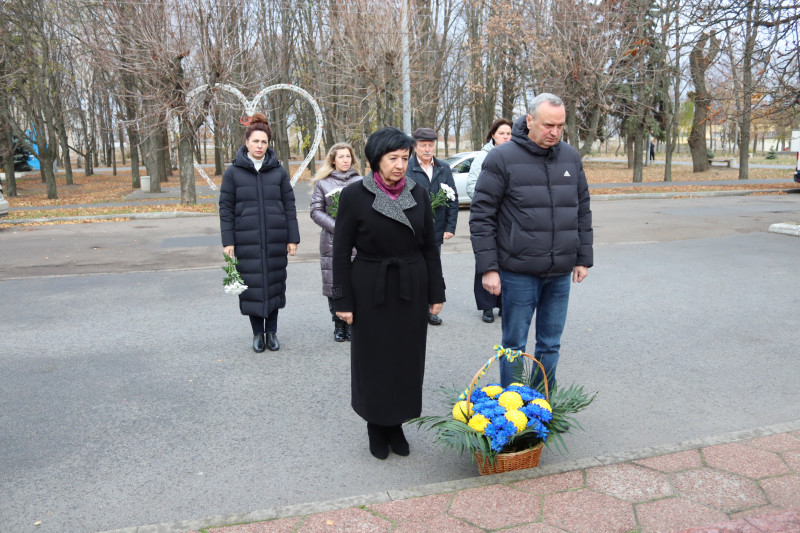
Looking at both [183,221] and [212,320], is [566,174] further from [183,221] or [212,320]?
[183,221]

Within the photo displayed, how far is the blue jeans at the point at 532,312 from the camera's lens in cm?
408

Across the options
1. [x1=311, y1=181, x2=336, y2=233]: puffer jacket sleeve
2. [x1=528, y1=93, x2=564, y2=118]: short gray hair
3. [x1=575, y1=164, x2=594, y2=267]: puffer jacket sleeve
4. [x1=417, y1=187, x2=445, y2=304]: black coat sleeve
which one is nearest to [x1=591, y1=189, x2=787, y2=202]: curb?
[x1=311, y1=181, x2=336, y2=233]: puffer jacket sleeve

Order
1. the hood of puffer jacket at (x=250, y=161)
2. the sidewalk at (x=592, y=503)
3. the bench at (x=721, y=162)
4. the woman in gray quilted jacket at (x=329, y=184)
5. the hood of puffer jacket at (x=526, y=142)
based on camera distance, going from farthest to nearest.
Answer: the bench at (x=721, y=162), the woman in gray quilted jacket at (x=329, y=184), the hood of puffer jacket at (x=250, y=161), the hood of puffer jacket at (x=526, y=142), the sidewalk at (x=592, y=503)

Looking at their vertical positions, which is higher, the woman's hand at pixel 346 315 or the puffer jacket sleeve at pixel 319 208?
the puffer jacket sleeve at pixel 319 208

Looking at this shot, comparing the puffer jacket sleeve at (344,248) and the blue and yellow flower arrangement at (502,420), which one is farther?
the puffer jacket sleeve at (344,248)

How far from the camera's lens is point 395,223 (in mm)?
3676

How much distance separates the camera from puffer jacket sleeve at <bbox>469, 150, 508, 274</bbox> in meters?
4.00

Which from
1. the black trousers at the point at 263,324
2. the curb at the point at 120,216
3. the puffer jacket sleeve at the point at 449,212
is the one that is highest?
the puffer jacket sleeve at the point at 449,212

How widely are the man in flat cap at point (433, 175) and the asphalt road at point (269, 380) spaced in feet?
3.19

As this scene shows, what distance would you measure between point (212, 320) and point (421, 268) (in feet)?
12.7

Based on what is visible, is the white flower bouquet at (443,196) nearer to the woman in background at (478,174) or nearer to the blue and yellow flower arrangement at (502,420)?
the woman in background at (478,174)

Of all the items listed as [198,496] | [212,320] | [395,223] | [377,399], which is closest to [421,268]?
[395,223]

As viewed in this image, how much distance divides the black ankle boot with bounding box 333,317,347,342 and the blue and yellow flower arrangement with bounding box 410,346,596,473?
8.05 ft

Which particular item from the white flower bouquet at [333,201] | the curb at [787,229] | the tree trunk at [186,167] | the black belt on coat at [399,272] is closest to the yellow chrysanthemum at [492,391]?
the black belt on coat at [399,272]
